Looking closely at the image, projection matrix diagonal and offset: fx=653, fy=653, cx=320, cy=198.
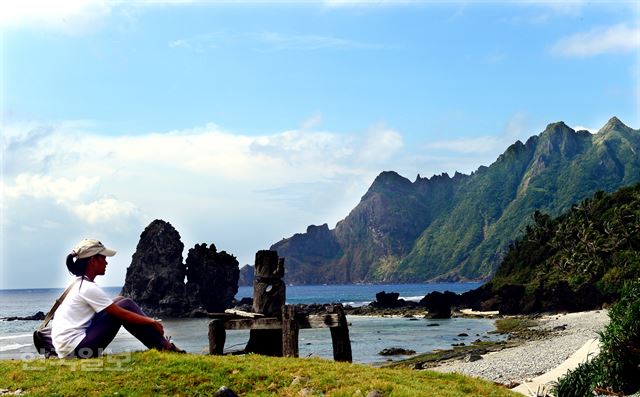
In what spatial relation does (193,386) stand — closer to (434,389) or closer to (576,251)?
(434,389)

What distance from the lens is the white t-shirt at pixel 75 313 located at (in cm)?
1248

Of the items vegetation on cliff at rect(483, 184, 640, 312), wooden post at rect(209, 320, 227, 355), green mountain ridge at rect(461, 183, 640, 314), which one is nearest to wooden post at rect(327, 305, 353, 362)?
wooden post at rect(209, 320, 227, 355)

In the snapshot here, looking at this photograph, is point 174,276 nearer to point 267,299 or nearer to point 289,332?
point 267,299

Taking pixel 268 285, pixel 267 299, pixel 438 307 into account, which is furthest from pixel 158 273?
pixel 267 299

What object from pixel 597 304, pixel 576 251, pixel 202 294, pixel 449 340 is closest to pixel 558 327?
pixel 449 340

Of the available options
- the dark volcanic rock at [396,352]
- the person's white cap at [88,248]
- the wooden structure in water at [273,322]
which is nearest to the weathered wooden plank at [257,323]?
the wooden structure in water at [273,322]

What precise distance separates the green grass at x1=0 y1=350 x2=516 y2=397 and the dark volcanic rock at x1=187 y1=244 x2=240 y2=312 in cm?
13240

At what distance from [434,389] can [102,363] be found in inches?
263

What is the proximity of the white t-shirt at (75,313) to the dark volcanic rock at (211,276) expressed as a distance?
5223 inches

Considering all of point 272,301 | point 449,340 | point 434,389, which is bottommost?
point 449,340

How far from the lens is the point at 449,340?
226 ft

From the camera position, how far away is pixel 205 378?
41.7 ft

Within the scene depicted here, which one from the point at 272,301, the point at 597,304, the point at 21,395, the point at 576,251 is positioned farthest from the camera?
the point at 576,251

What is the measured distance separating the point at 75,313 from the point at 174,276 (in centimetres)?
13549
